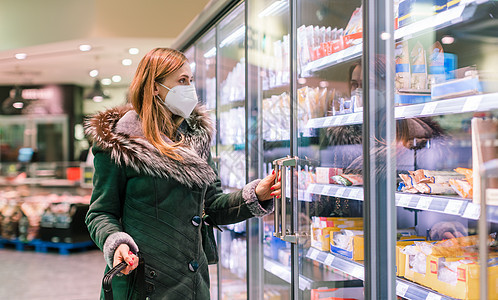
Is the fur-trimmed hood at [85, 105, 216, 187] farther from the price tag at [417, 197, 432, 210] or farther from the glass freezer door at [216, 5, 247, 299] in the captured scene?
the glass freezer door at [216, 5, 247, 299]

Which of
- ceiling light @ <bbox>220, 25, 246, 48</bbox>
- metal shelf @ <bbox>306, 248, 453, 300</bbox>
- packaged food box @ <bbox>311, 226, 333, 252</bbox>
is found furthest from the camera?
ceiling light @ <bbox>220, 25, 246, 48</bbox>

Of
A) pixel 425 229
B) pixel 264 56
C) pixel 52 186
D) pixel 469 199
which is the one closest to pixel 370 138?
pixel 469 199

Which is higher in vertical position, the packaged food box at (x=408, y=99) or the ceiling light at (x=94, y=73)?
the ceiling light at (x=94, y=73)

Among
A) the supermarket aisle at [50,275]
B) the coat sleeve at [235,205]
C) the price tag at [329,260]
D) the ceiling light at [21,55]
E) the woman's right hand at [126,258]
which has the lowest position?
the supermarket aisle at [50,275]

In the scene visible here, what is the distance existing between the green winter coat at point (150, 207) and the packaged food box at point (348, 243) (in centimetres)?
63

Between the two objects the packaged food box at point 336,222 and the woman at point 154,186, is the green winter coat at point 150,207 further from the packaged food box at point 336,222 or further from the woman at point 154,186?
the packaged food box at point 336,222

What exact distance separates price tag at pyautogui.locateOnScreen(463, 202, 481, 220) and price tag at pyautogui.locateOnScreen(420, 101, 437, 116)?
12.6 inches

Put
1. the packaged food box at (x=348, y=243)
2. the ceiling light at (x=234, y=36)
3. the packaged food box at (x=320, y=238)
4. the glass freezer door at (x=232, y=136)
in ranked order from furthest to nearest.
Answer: the glass freezer door at (x=232, y=136) → the ceiling light at (x=234, y=36) → the packaged food box at (x=320, y=238) → the packaged food box at (x=348, y=243)

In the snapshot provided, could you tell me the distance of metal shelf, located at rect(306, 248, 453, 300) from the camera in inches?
65.7

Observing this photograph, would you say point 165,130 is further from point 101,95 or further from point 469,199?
point 101,95

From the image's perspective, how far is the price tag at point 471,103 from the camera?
136cm

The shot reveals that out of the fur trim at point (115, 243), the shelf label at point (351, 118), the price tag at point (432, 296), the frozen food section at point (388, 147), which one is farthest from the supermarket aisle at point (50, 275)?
the price tag at point (432, 296)

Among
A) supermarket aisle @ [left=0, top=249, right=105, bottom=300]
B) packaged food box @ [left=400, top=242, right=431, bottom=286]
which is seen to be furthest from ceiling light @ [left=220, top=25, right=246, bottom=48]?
supermarket aisle @ [left=0, top=249, right=105, bottom=300]

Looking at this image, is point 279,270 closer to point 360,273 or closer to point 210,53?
point 360,273
